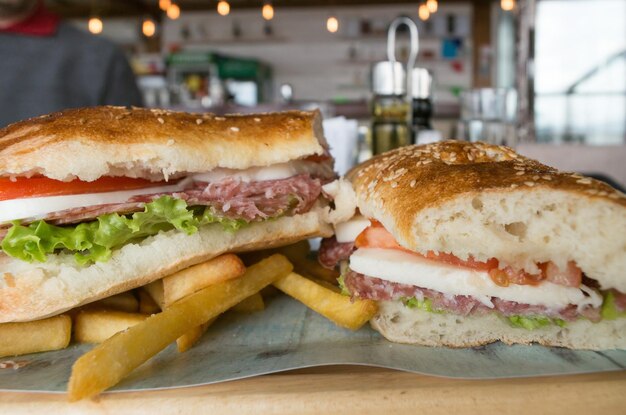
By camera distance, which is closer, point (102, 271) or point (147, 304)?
point (102, 271)

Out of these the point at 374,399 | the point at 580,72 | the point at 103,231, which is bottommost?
the point at 374,399

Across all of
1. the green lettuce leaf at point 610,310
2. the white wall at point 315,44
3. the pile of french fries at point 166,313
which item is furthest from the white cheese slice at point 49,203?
the white wall at point 315,44

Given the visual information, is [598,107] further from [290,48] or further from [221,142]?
[221,142]

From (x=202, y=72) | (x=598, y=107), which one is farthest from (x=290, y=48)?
(x=598, y=107)

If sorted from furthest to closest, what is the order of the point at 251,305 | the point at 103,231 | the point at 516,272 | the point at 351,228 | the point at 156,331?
1. the point at 351,228
2. the point at 251,305
3. the point at 103,231
4. the point at 516,272
5. the point at 156,331

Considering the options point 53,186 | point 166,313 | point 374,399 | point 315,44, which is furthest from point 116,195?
point 315,44

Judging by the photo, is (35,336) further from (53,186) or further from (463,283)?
(463,283)

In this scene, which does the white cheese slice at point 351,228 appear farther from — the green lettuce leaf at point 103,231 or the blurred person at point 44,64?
the blurred person at point 44,64
